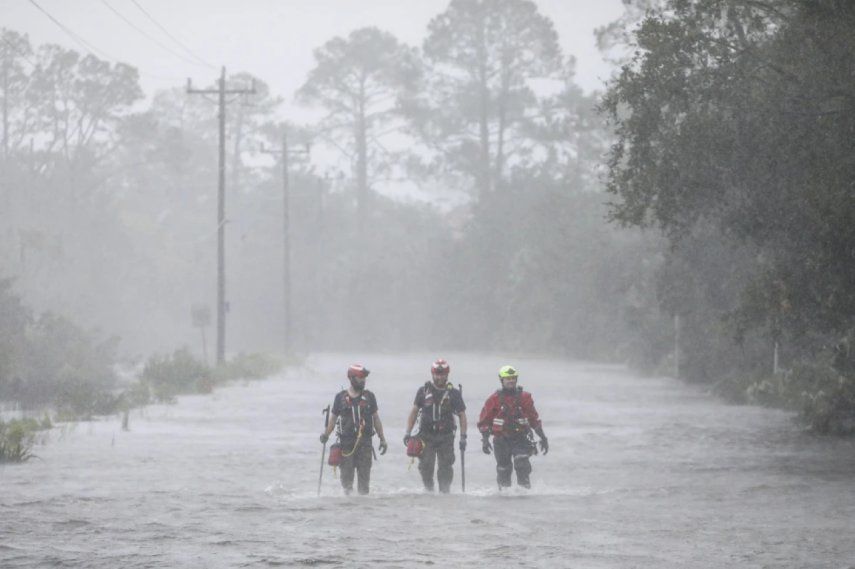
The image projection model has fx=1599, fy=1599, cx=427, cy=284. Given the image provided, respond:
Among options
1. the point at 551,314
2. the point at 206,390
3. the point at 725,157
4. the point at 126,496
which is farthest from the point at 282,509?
the point at 551,314

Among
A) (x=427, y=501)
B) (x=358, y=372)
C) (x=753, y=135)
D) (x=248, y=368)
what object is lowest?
(x=427, y=501)

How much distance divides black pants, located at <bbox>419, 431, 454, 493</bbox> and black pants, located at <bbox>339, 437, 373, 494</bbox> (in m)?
0.65

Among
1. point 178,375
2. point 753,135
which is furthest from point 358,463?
point 178,375

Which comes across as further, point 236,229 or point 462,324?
point 236,229

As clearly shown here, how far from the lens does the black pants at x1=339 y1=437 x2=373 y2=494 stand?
18047mm

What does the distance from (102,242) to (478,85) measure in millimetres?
25806

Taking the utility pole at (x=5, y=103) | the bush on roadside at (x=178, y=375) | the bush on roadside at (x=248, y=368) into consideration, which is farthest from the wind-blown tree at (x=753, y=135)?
the utility pole at (x=5, y=103)

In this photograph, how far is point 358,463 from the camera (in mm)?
18250

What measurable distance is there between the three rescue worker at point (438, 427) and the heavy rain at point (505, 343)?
4cm

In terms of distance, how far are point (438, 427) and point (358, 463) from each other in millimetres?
1002

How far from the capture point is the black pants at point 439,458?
1834 centimetres

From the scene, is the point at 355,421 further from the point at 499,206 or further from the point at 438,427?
the point at 499,206

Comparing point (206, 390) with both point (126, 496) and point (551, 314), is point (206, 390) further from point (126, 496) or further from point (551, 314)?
point (551, 314)

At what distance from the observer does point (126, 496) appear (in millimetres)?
18594
